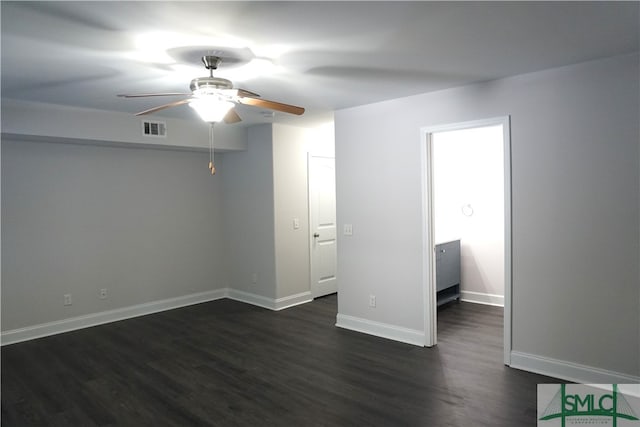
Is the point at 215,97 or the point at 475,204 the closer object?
the point at 215,97

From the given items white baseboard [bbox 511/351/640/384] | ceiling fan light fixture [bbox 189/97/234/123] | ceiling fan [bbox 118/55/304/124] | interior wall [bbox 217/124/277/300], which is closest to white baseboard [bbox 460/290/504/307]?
white baseboard [bbox 511/351/640/384]

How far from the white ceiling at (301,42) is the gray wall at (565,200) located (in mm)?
222

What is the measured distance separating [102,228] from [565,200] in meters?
4.77

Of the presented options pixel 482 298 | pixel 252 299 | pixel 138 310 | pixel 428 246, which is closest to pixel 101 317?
pixel 138 310

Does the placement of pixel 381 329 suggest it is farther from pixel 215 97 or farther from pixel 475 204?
pixel 215 97

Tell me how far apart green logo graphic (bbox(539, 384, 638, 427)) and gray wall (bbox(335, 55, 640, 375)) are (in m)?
0.23

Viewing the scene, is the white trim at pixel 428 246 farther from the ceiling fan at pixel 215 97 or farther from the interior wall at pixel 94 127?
the interior wall at pixel 94 127

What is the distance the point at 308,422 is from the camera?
9.04 ft

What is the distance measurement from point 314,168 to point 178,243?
2097mm

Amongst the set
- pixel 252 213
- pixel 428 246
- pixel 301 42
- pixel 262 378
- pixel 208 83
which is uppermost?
pixel 301 42

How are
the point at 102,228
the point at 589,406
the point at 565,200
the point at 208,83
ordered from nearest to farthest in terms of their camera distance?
the point at 208,83, the point at 589,406, the point at 565,200, the point at 102,228

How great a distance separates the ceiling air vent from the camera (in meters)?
4.81

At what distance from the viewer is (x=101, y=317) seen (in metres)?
4.98

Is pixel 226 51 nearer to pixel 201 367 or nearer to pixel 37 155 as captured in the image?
pixel 201 367
